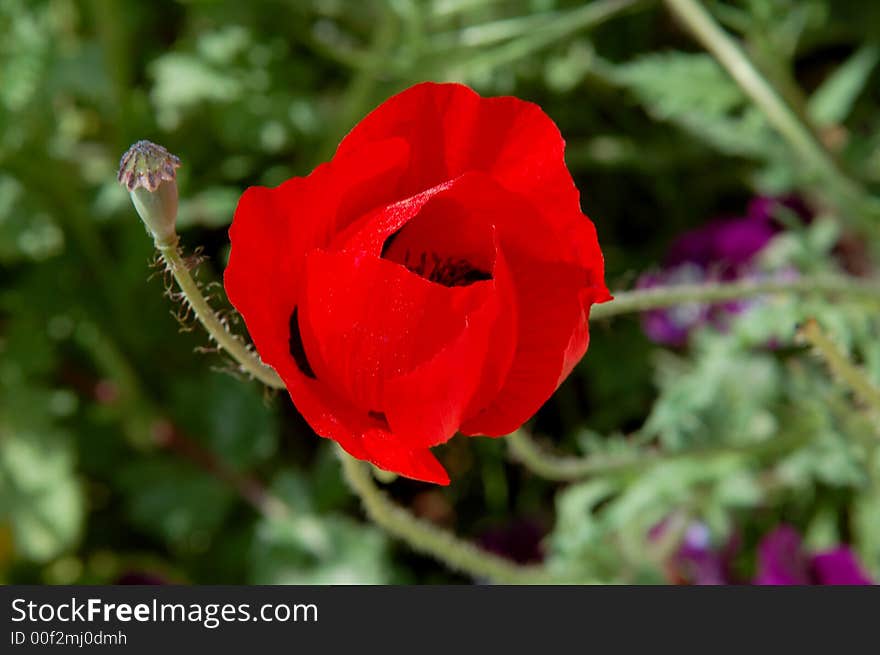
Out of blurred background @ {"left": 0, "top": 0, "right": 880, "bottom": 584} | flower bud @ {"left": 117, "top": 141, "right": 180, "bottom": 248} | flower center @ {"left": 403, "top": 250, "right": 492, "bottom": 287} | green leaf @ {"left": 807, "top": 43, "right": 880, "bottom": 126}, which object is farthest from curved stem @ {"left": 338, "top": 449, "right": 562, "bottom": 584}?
green leaf @ {"left": 807, "top": 43, "right": 880, "bottom": 126}

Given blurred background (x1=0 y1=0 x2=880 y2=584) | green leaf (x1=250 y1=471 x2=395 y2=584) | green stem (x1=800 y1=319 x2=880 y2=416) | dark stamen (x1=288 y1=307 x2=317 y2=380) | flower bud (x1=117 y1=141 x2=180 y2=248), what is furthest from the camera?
green leaf (x1=250 y1=471 x2=395 y2=584)

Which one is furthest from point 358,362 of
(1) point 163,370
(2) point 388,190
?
(1) point 163,370

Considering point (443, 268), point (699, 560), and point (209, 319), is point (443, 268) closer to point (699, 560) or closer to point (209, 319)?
point (209, 319)

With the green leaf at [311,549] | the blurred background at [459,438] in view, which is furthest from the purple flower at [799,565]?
the green leaf at [311,549]

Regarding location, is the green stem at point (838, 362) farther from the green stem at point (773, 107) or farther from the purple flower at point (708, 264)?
the purple flower at point (708, 264)

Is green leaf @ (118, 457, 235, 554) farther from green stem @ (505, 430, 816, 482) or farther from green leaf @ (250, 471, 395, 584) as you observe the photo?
green stem @ (505, 430, 816, 482)

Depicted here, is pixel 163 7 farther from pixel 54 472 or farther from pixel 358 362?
pixel 358 362
